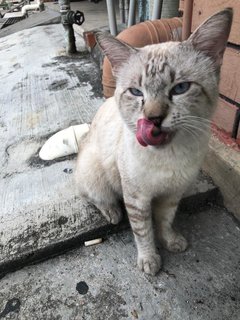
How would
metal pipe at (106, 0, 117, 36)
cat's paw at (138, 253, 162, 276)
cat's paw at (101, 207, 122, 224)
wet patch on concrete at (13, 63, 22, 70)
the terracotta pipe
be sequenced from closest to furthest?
cat's paw at (138, 253, 162, 276) → cat's paw at (101, 207, 122, 224) → the terracotta pipe → metal pipe at (106, 0, 117, 36) → wet patch on concrete at (13, 63, 22, 70)

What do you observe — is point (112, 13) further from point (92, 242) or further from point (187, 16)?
point (92, 242)

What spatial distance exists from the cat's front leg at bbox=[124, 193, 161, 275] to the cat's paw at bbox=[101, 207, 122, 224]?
206 mm

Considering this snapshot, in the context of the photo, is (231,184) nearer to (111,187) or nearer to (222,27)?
(111,187)

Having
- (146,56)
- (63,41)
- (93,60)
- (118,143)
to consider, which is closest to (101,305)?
(118,143)

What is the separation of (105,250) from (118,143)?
1.99 feet

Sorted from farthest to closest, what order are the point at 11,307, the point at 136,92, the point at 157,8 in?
1. the point at 157,8
2. the point at 11,307
3. the point at 136,92

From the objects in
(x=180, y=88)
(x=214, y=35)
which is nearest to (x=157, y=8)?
(x=214, y=35)

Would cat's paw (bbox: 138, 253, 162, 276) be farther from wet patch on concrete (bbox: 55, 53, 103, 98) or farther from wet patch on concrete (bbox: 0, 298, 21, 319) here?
wet patch on concrete (bbox: 55, 53, 103, 98)

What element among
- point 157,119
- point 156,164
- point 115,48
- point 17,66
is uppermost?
point 115,48

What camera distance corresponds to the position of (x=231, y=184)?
1.82 m

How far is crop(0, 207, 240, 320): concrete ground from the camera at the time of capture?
4.68ft

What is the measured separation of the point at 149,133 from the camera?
3.67 feet

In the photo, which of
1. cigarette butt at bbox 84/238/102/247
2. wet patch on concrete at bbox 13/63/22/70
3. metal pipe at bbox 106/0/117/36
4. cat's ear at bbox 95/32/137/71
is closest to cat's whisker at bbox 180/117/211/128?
cat's ear at bbox 95/32/137/71

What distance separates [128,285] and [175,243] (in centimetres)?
34
